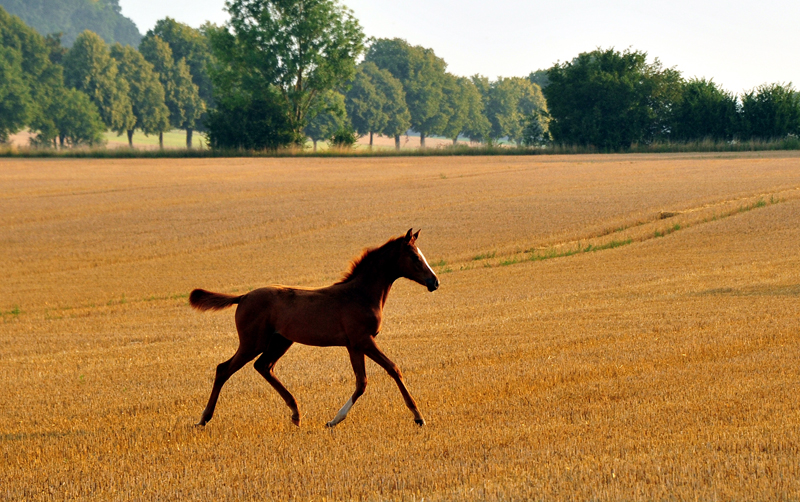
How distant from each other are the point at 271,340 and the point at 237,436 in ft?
3.39

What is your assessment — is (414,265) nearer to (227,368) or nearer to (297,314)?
(297,314)

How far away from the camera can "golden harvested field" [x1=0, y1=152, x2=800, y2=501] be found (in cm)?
700

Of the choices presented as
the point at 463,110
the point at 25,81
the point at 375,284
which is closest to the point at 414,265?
the point at 375,284

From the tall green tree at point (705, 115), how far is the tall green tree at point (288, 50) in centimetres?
3484

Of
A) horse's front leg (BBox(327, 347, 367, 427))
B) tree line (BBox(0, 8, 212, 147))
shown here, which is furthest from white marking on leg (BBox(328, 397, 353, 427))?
tree line (BBox(0, 8, 212, 147))

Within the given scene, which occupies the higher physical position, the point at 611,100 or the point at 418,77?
the point at 418,77

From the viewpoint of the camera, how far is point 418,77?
168m

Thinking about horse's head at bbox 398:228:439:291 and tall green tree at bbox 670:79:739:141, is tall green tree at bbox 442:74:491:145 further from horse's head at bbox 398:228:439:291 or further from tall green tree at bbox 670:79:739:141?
horse's head at bbox 398:228:439:291

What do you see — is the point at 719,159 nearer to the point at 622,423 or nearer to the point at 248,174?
the point at 248,174

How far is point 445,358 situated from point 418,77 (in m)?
160

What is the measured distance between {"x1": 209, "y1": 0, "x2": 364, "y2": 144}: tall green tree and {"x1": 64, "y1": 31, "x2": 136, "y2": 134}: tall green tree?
40433mm

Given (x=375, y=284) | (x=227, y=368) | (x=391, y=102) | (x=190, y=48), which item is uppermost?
(x=190, y=48)

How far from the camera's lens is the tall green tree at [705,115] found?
8050cm

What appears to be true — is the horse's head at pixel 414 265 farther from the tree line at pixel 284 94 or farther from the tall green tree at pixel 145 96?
the tall green tree at pixel 145 96
